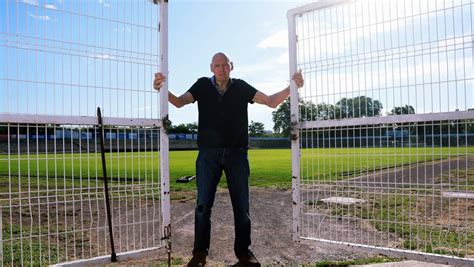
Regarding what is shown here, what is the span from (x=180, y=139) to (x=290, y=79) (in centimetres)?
4858

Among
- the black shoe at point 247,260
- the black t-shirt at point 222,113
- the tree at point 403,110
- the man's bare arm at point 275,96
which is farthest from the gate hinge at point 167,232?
the tree at point 403,110

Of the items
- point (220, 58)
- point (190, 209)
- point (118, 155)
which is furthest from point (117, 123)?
point (190, 209)

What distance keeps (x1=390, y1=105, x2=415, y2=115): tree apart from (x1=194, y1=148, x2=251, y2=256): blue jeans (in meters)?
1.63

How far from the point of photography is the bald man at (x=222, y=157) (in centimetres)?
389

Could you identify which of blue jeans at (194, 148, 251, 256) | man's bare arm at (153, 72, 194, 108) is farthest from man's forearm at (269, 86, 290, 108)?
man's bare arm at (153, 72, 194, 108)

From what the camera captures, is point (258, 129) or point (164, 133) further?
point (258, 129)

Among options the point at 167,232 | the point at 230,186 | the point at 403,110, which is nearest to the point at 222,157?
the point at 230,186

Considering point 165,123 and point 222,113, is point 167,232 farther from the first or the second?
point 222,113

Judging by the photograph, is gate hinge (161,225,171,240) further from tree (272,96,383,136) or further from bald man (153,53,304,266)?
tree (272,96,383,136)

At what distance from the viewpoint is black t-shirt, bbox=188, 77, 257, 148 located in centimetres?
391

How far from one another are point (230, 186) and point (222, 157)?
0.30 meters

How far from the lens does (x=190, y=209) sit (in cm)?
752

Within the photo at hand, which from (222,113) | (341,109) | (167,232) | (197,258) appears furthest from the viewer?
(341,109)

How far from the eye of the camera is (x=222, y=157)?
388 centimetres
